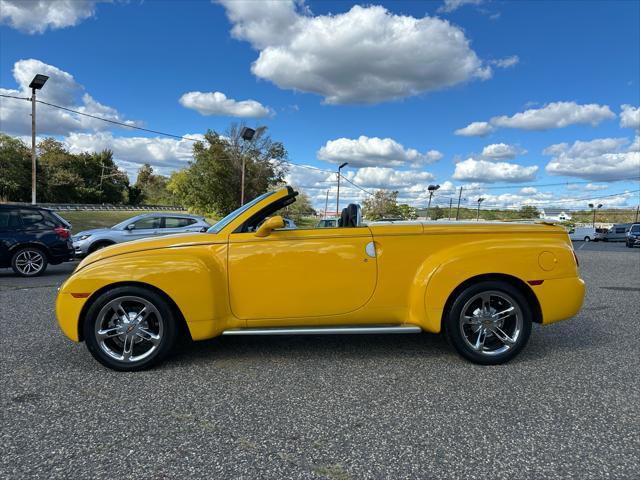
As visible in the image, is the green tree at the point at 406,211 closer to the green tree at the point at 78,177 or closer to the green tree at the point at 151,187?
the green tree at the point at 151,187

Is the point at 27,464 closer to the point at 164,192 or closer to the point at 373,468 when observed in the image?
the point at 373,468

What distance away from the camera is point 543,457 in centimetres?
231

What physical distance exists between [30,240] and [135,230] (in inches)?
102

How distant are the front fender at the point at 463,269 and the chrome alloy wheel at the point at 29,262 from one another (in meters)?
9.07

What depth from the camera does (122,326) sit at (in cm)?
351

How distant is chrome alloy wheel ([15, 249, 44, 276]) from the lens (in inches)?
361

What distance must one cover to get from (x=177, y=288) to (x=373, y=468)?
82.5 inches

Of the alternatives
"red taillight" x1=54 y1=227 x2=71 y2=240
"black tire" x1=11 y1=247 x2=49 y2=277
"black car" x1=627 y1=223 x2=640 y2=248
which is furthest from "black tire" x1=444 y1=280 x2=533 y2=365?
"black car" x1=627 y1=223 x2=640 y2=248

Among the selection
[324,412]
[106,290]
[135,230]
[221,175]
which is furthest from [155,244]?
[221,175]

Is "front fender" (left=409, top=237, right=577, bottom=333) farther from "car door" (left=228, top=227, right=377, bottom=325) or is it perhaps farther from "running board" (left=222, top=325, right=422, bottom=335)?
"car door" (left=228, top=227, right=377, bottom=325)

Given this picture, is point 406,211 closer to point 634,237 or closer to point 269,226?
point 634,237

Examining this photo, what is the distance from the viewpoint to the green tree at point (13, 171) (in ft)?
185

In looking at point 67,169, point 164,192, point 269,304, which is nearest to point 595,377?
point 269,304

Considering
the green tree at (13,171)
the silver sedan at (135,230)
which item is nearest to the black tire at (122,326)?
the silver sedan at (135,230)
